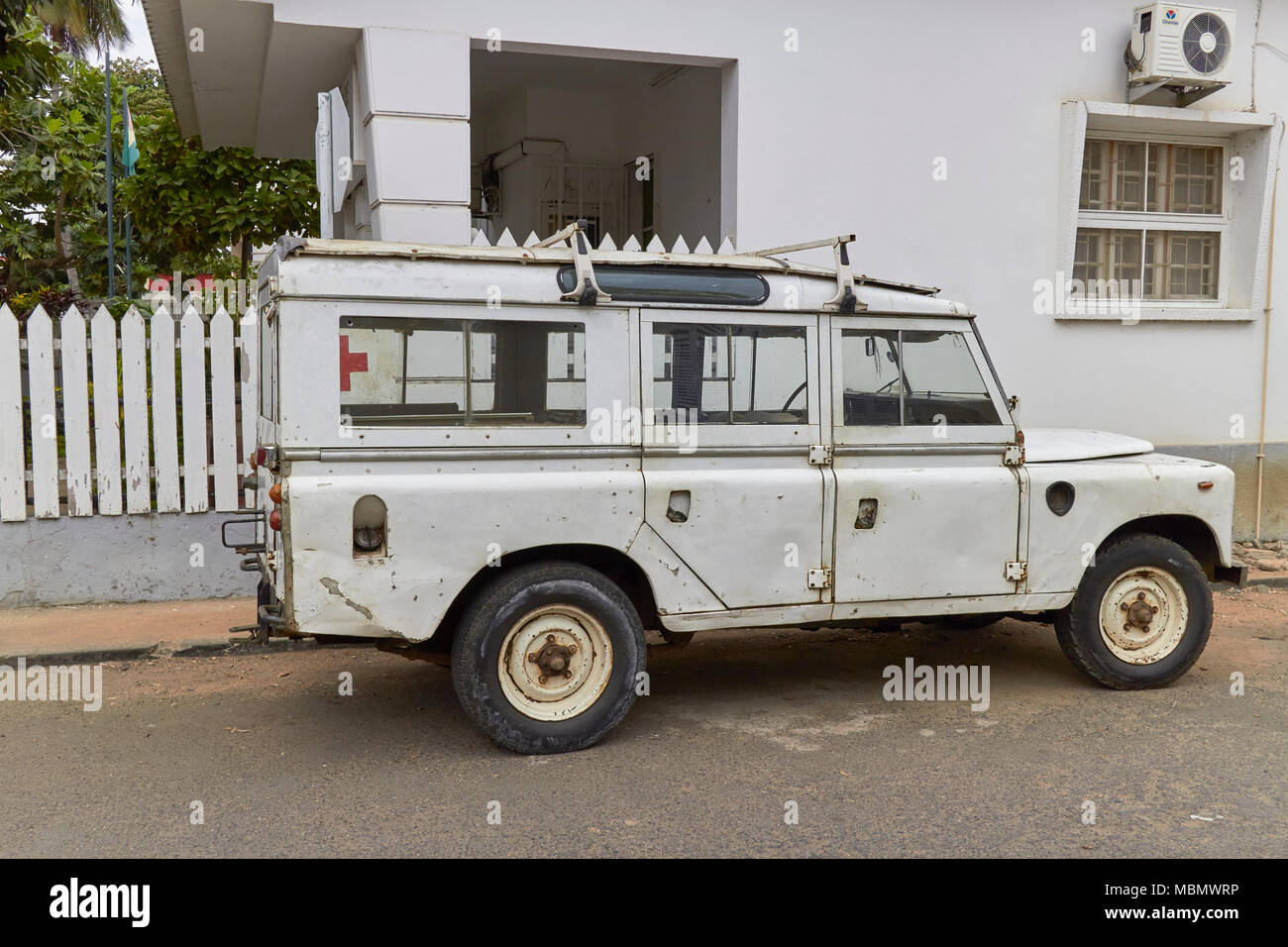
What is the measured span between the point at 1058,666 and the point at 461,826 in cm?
370

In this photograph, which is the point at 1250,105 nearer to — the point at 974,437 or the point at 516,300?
the point at 974,437

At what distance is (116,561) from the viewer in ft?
24.4

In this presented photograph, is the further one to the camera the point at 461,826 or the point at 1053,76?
the point at 1053,76

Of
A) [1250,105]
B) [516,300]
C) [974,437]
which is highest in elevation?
[1250,105]

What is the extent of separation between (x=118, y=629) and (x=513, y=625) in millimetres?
3323

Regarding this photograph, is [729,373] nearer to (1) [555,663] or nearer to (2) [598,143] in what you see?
(1) [555,663]

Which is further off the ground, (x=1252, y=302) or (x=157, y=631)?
(x=1252, y=302)

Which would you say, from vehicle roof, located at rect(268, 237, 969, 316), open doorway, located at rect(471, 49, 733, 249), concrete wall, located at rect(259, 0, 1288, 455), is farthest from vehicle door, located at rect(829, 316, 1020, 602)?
open doorway, located at rect(471, 49, 733, 249)

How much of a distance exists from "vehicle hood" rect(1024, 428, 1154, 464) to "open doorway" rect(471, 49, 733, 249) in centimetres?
548

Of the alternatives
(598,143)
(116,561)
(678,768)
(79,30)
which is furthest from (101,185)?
(678,768)

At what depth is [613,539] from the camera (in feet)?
15.9

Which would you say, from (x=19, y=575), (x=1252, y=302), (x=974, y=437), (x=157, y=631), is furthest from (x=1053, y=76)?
(x=19, y=575)

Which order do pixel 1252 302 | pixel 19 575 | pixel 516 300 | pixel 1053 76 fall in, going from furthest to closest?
pixel 1252 302 < pixel 1053 76 < pixel 19 575 < pixel 516 300

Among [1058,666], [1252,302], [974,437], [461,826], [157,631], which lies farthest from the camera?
[1252,302]
